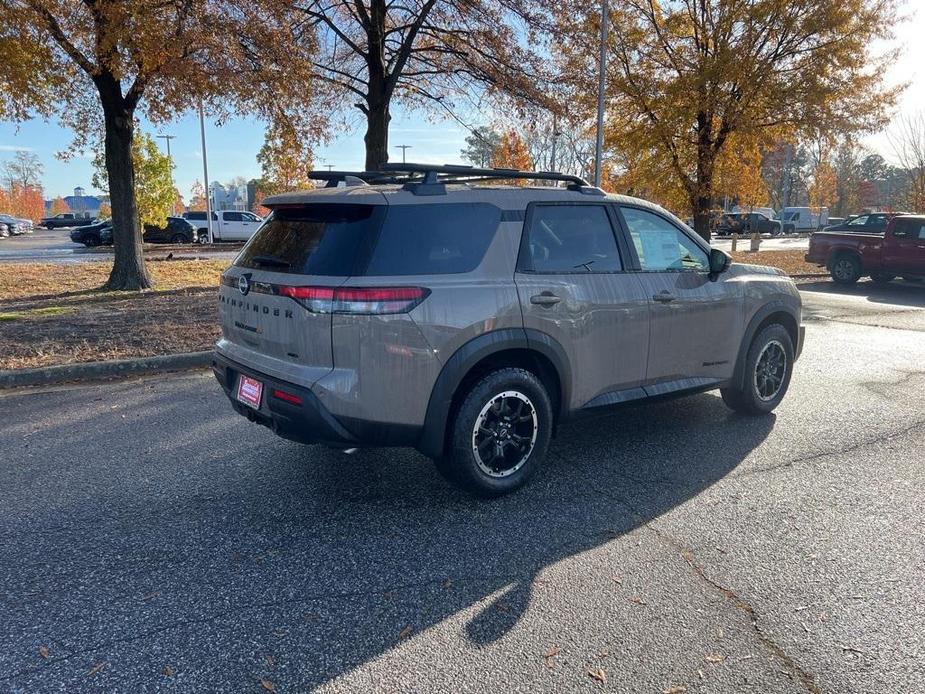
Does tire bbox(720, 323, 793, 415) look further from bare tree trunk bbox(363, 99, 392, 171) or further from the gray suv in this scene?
bare tree trunk bbox(363, 99, 392, 171)

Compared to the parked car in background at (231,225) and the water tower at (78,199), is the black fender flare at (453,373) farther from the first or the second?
the water tower at (78,199)

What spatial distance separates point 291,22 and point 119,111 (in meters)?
3.34

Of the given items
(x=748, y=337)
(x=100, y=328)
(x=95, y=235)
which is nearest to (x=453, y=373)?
(x=748, y=337)

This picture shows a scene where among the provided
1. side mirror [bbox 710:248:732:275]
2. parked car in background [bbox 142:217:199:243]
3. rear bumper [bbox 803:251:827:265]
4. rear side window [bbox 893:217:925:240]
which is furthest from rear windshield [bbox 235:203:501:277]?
parked car in background [bbox 142:217:199:243]

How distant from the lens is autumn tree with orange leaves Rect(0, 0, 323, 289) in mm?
9227

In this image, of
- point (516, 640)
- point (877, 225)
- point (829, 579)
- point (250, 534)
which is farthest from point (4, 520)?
point (877, 225)

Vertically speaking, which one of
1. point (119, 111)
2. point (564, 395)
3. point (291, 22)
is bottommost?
point (564, 395)

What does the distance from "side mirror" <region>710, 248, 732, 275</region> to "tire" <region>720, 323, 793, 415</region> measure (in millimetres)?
749

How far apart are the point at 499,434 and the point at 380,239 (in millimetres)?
1305

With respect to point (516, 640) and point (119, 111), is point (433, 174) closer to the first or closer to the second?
point (516, 640)

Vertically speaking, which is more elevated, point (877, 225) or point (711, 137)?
point (711, 137)

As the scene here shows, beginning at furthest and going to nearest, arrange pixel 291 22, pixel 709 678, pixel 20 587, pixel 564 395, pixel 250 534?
pixel 291 22 < pixel 564 395 < pixel 250 534 < pixel 20 587 < pixel 709 678

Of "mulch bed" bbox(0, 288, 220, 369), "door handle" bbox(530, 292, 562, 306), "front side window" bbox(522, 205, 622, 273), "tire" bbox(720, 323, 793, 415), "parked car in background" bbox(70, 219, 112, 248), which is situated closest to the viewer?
"door handle" bbox(530, 292, 562, 306)

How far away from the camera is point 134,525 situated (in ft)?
11.6
